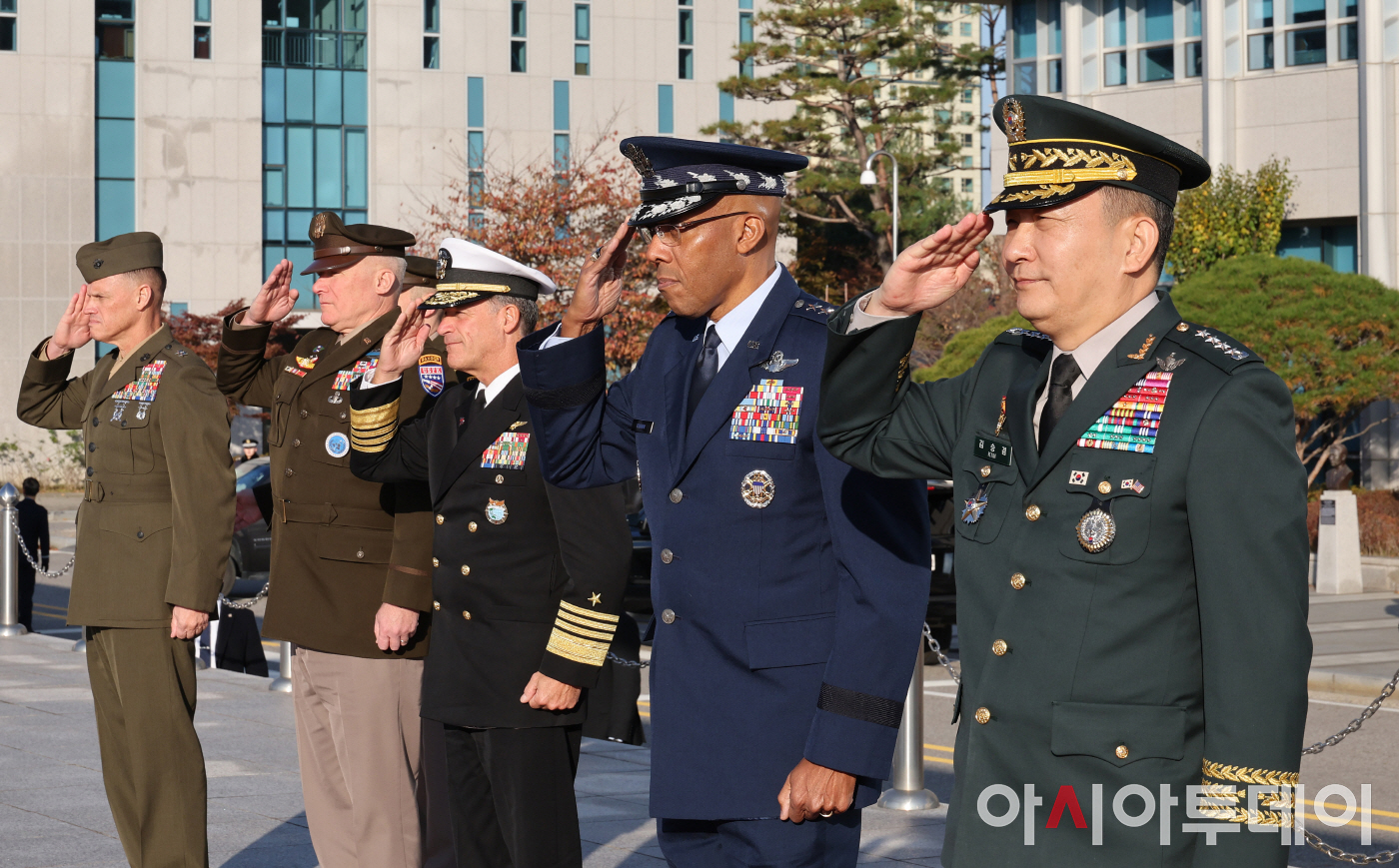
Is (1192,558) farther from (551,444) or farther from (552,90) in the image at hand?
(552,90)

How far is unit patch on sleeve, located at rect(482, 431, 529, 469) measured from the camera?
16.2ft

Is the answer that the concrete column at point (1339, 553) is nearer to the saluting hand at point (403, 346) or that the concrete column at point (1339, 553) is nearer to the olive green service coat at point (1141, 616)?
the saluting hand at point (403, 346)

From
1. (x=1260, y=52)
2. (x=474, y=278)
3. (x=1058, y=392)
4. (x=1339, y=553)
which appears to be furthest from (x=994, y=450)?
(x=1260, y=52)

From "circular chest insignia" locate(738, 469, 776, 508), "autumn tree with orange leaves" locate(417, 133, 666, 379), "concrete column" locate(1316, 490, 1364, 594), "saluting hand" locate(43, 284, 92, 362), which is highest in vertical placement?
"autumn tree with orange leaves" locate(417, 133, 666, 379)

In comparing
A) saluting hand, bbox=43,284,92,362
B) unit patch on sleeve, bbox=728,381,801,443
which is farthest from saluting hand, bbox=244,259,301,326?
unit patch on sleeve, bbox=728,381,801,443

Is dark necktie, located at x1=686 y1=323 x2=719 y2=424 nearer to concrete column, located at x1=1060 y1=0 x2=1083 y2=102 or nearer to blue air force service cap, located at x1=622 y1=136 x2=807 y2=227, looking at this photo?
blue air force service cap, located at x1=622 y1=136 x2=807 y2=227

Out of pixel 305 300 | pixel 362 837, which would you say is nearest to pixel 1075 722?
pixel 362 837

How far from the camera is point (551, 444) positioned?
4.13 meters

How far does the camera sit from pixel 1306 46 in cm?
3284

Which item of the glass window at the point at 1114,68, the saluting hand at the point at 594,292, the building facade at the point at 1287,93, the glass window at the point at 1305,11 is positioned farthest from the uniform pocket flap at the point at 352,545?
the glass window at the point at 1114,68

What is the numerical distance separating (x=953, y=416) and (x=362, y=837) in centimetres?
297

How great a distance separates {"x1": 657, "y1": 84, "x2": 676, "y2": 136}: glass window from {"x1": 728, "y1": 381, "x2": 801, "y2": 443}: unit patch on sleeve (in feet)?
173

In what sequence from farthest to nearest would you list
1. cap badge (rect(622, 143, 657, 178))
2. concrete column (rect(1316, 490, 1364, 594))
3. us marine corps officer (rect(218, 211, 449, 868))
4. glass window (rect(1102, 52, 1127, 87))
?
1. glass window (rect(1102, 52, 1127, 87))
2. concrete column (rect(1316, 490, 1364, 594))
3. us marine corps officer (rect(218, 211, 449, 868))
4. cap badge (rect(622, 143, 657, 178))

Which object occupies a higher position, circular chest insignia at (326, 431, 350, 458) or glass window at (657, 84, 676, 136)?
glass window at (657, 84, 676, 136)
